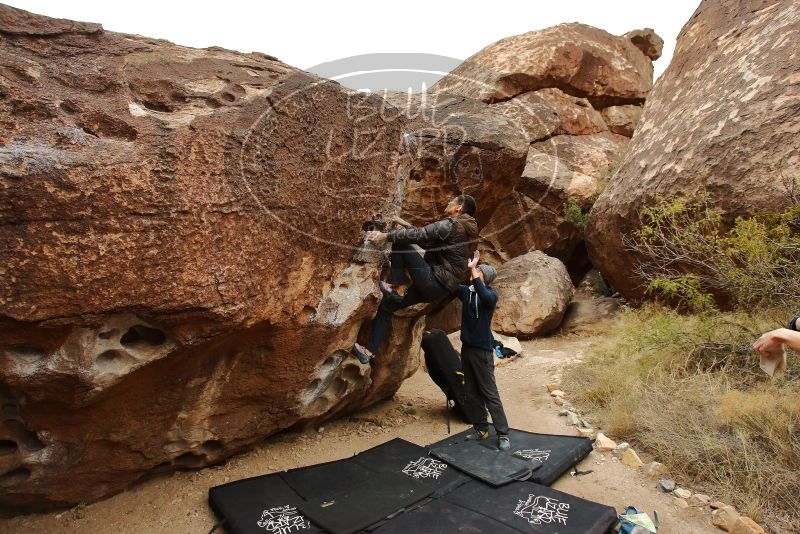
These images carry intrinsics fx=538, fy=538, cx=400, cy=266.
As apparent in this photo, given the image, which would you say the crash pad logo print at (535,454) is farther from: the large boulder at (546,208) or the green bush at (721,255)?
the large boulder at (546,208)

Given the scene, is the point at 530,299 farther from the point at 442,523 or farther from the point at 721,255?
the point at 442,523

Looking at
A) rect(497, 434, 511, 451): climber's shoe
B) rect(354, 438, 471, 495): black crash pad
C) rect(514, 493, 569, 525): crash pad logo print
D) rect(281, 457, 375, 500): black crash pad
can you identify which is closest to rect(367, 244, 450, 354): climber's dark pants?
rect(354, 438, 471, 495): black crash pad

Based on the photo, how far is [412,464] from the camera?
139 inches

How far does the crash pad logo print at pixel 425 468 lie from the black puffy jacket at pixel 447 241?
1.18m

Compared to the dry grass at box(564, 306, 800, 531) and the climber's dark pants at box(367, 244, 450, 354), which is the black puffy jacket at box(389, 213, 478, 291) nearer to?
the climber's dark pants at box(367, 244, 450, 354)

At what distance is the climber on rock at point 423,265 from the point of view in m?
3.76

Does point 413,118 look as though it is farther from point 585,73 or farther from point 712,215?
point 585,73

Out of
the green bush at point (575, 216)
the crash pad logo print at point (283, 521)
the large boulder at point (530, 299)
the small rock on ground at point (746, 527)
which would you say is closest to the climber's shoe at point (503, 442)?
the small rock on ground at point (746, 527)

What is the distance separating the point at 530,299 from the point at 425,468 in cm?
440

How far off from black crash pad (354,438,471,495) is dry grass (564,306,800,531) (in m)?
1.37

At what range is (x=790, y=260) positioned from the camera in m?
4.58

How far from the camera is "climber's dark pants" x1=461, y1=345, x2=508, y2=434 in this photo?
3799 millimetres

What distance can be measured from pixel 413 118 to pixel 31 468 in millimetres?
5362

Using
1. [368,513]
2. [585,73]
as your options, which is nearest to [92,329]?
[368,513]
